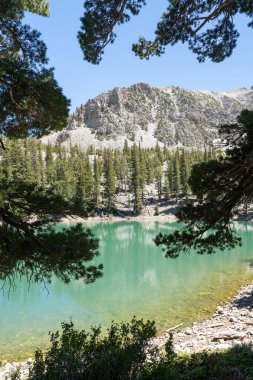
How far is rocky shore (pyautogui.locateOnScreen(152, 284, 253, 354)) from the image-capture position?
11.7 m

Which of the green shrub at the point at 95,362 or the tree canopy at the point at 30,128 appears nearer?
the green shrub at the point at 95,362

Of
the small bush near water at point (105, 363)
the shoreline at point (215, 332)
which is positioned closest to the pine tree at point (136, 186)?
the shoreline at point (215, 332)

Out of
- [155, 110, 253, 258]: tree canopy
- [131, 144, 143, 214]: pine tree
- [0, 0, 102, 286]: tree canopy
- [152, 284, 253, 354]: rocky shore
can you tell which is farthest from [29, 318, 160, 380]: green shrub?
[131, 144, 143, 214]: pine tree

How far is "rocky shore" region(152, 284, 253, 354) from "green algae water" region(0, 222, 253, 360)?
1147 mm

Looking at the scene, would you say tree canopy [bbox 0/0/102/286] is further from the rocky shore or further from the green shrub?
the rocky shore

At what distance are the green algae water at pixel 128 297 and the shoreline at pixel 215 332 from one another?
1.01 m

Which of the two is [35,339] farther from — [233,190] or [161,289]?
[233,190]

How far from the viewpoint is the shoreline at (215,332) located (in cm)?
1135

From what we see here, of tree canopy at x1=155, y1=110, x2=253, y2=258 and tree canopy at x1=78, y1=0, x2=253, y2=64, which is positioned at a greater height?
tree canopy at x1=78, y1=0, x2=253, y2=64

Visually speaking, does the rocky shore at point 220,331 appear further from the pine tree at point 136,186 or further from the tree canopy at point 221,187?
the pine tree at point 136,186

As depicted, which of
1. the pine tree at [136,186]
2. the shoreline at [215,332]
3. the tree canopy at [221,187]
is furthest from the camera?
the pine tree at [136,186]

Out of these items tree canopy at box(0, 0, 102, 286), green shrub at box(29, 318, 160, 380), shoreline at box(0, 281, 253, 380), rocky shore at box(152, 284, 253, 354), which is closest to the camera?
green shrub at box(29, 318, 160, 380)

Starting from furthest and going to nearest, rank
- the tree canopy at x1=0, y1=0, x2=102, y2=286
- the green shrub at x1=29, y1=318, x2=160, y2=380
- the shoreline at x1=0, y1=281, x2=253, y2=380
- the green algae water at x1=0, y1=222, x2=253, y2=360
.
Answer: the green algae water at x1=0, y1=222, x2=253, y2=360 < the shoreline at x1=0, y1=281, x2=253, y2=380 < the tree canopy at x1=0, y1=0, x2=102, y2=286 < the green shrub at x1=29, y1=318, x2=160, y2=380

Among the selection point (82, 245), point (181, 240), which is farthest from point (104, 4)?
point (181, 240)
